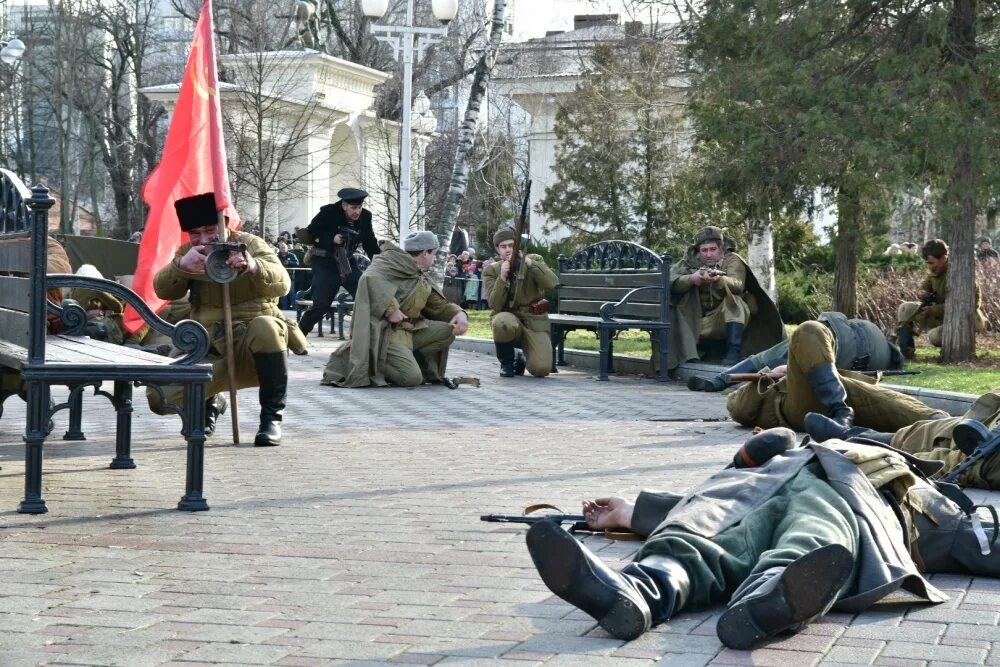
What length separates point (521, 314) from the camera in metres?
15.5

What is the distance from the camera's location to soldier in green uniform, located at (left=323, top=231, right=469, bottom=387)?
45.9 feet

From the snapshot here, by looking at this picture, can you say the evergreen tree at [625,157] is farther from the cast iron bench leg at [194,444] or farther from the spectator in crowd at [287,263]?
the cast iron bench leg at [194,444]

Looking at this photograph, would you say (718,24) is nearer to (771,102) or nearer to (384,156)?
(771,102)

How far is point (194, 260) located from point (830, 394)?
12.3ft

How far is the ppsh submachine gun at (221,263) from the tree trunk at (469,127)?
16.5 meters

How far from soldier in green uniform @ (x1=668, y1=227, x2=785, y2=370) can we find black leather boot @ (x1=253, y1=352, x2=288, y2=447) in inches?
263

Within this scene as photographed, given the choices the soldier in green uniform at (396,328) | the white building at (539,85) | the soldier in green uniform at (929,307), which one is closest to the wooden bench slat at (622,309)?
the soldier in green uniform at (396,328)

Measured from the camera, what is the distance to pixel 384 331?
555 inches

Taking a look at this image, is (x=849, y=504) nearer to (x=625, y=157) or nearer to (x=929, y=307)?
(x=929, y=307)

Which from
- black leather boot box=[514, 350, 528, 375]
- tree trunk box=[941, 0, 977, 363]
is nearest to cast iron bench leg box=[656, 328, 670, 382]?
black leather boot box=[514, 350, 528, 375]

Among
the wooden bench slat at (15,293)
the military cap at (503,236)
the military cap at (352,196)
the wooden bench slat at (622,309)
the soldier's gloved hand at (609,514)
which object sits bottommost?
the soldier's gloved hand at (609,514)

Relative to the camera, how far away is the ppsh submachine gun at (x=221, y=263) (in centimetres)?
Result: 793

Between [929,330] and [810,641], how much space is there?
1413 cm

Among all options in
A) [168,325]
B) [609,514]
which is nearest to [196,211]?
[168,325]
